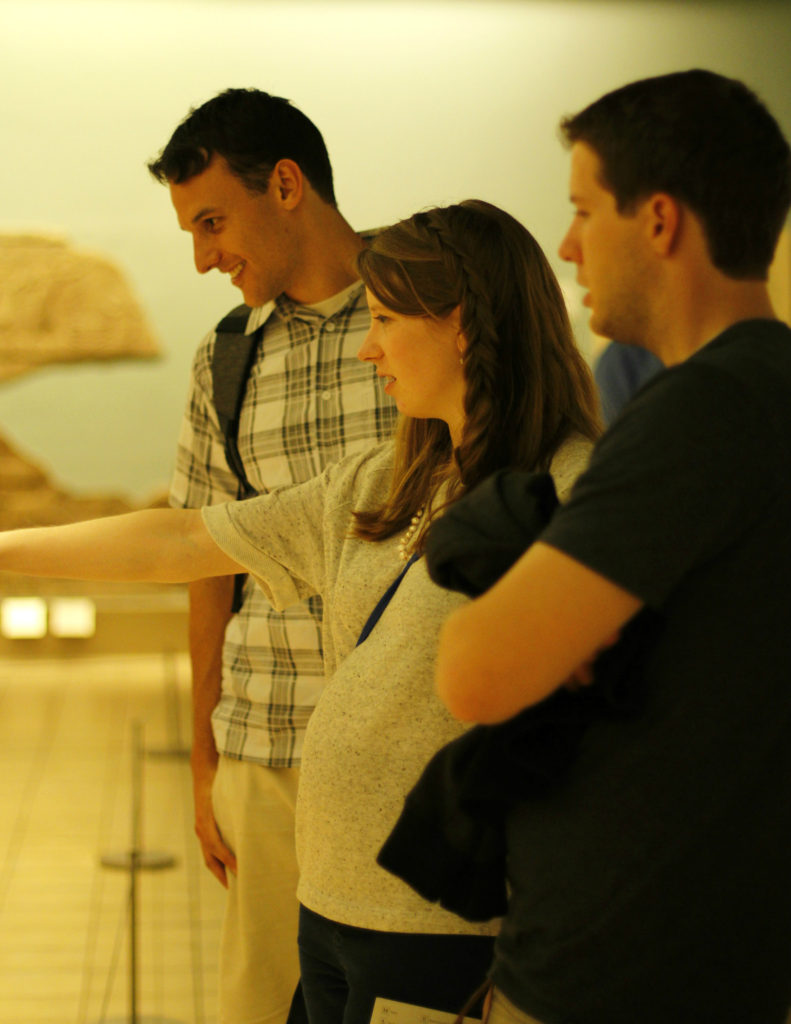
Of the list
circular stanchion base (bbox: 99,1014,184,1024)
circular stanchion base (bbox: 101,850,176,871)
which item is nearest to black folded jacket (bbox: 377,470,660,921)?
circular stanchion base (bbox: 99,1014,184,1024)

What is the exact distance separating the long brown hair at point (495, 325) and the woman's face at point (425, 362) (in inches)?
0.7

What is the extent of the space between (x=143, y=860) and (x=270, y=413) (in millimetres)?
3112

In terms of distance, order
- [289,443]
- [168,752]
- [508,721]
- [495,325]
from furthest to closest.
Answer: [168,752], [289,443], [495,325], [508,721]

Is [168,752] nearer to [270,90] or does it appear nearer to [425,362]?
[270,90]

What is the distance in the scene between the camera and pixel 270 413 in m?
2.24

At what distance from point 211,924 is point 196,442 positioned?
2.48 m

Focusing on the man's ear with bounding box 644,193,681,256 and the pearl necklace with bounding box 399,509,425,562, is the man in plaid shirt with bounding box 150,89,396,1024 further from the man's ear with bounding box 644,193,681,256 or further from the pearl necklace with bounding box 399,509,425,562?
the man's ear with bounding box 644,193,681,256

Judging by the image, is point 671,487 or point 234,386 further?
point 234,386

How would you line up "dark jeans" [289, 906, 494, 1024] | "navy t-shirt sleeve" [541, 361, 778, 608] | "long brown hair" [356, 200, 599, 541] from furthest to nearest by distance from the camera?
"long brown hair" [356, 200, 599, 541] → "dark jeans" [289, 906, 494, 1024] → "navy t-shirt sleeve" [541, 361, 778, 608]

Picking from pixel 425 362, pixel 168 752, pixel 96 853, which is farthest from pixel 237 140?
pixel 168 752

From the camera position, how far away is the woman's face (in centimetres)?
156

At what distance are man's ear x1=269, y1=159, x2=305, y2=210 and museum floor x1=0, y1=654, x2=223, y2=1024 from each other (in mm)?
2450

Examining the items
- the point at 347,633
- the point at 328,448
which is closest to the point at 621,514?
the point at 347,633

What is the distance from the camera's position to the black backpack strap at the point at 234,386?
2275 millimetres
